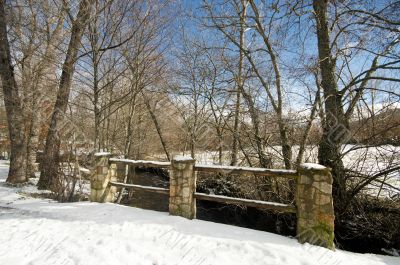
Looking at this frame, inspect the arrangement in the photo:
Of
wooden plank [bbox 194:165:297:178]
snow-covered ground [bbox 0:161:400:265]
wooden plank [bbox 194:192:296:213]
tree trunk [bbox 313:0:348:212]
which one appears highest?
tree trunk [bbox 313:0:348:212]

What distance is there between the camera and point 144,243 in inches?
157

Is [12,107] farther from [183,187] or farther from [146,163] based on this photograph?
[183,187]

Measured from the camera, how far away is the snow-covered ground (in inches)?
142

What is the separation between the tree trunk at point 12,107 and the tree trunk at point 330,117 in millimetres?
9473

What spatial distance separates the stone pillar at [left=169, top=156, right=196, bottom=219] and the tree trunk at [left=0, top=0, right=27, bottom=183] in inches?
288

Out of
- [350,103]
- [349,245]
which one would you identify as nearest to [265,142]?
[350,103]

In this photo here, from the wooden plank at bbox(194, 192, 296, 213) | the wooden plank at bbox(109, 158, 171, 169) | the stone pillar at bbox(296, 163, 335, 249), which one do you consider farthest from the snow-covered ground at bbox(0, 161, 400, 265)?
the wooden plank at bbox(109, 158, 171, 169)

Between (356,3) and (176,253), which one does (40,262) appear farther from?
(356,3)

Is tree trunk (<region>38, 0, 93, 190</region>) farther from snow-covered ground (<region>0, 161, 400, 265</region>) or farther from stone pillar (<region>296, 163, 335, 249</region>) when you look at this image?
stone pillar (<region>296, 163, 335, 249</region>)

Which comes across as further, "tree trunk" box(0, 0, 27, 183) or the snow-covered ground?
"tree trunk" box(0, 0, 27, 183)

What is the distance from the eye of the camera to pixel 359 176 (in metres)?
6.03

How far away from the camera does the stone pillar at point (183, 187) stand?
5008 millimetres

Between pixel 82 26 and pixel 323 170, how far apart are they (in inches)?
290

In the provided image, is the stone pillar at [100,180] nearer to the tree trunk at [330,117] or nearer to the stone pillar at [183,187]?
the stone pillar at [183,187]
